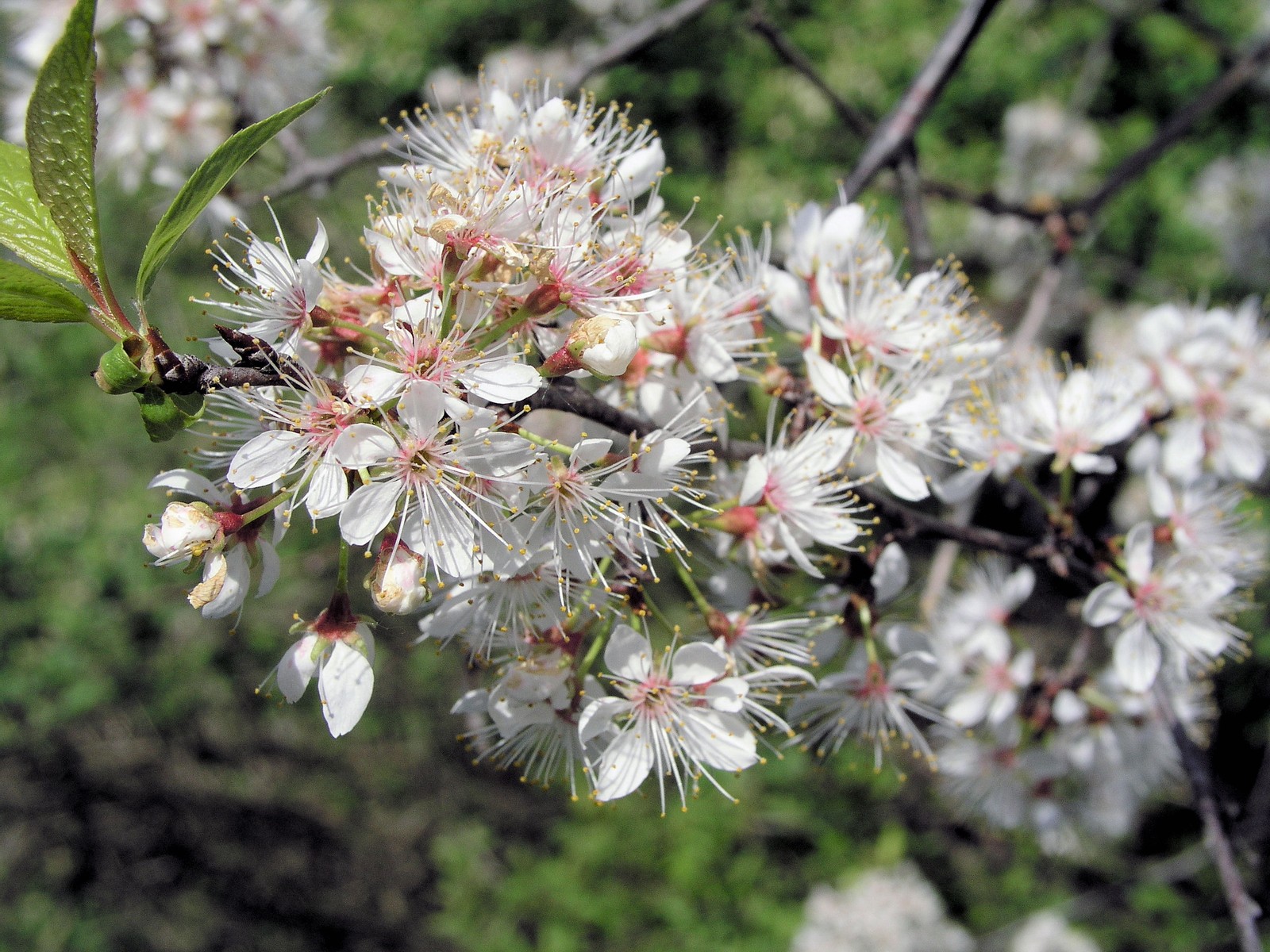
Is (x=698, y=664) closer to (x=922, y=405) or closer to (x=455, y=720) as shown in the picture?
(x=922, y=405)

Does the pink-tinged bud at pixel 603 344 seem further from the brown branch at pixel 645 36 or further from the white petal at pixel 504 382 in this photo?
the brown branch at pixel 645 36

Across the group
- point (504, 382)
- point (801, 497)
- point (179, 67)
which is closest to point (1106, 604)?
point (801, 497)

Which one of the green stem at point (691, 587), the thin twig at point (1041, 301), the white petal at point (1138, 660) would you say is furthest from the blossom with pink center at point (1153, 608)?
the thin twig at point (1041, 301)

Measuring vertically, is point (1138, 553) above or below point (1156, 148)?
below

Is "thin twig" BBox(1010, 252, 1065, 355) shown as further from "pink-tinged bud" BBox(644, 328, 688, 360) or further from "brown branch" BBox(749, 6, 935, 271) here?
"pink-tinged bud" BBox(644, 328, 688, 360)

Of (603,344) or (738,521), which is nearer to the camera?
(603,344)

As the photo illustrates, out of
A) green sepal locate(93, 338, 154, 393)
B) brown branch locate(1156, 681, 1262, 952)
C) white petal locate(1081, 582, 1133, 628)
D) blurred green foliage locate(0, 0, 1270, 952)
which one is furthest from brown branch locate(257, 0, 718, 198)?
brown branch locate(1156, 681, 1262, 952)

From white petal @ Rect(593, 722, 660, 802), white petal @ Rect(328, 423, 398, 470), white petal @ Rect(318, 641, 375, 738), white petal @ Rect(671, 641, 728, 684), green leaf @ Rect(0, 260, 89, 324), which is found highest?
green leaf @ Rect(0, 260, 89, 324)
